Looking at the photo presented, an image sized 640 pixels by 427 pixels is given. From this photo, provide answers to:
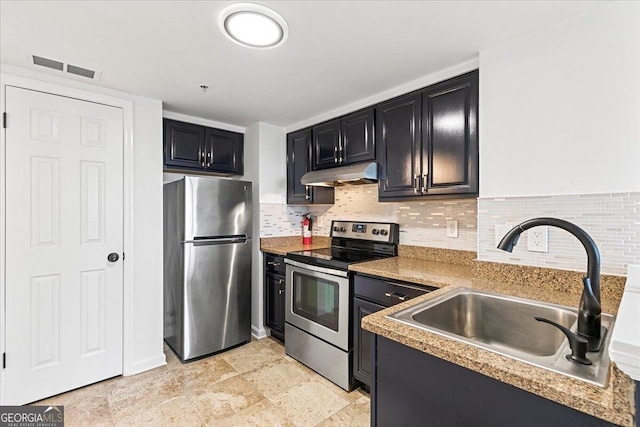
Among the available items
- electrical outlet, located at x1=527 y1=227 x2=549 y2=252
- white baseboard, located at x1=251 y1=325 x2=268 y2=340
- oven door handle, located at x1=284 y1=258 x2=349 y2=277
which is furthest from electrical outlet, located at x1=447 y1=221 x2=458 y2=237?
white baseboard, located at x1=251 y1=325 x2=268 y2=340

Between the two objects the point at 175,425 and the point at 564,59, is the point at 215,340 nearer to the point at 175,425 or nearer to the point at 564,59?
the point at 175,425

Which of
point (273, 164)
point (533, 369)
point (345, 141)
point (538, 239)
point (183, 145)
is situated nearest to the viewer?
point (533, 369)

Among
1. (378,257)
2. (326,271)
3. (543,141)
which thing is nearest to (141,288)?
(326,271)

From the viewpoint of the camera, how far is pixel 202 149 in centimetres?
295

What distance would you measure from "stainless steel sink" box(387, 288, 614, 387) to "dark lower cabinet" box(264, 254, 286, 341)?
5.70 ft

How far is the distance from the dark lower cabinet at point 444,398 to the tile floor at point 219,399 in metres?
1.06

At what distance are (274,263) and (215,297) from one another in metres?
0.61

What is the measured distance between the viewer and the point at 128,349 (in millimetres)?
2330

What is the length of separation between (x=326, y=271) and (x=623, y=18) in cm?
204

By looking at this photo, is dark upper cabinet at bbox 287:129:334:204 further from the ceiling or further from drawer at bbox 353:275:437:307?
drawer at bbox 353:275:437:307

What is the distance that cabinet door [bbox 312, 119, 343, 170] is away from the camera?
265 cm

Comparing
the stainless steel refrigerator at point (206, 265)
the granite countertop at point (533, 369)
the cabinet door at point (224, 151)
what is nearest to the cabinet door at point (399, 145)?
the granite countertop at point (533, 369)

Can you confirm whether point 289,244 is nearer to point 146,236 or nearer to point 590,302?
point 146,236

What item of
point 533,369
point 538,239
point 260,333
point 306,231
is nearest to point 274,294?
point 260,333
